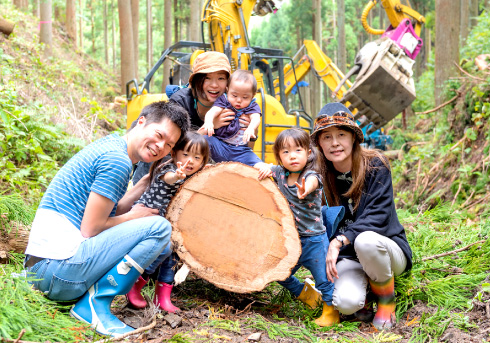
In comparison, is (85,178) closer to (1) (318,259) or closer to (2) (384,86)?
(1) (318,259)

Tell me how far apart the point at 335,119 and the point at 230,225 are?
1.05m

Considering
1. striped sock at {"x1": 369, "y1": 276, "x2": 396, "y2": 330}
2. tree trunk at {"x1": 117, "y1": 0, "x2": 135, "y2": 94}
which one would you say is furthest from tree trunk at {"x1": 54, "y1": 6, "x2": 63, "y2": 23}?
striped sock at {"x1": 369, "y1": 276, "x2": 396, "y2": 330}

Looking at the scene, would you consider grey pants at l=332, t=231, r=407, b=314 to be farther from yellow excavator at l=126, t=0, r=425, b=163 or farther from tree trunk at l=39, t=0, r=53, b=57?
tree trunk at l=39, t=0, r=53, b=57

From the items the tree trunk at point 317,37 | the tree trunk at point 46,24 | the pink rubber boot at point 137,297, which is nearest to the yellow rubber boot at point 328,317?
the pink rubber boot at point 137,297

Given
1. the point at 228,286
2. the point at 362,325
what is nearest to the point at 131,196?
the point at 228,286

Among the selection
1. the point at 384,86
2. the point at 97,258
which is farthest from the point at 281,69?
the point at 97,258

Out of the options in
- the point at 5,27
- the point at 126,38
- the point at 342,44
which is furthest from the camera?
the point at 342,44

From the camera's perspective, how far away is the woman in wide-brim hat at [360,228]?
110 inches

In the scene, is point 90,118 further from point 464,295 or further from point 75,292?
point 464,295

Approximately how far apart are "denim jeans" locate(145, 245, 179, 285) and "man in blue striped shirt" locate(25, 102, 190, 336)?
0.31 metres

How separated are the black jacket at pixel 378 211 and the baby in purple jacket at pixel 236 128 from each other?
2.92 feet

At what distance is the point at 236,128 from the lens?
3.42 m

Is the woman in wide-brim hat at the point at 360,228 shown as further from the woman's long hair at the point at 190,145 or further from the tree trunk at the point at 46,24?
the tree trunk at the point at 46,24

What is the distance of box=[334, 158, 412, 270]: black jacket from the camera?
2.86m
